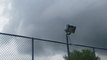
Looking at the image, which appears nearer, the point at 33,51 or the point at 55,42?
the point at 33,51

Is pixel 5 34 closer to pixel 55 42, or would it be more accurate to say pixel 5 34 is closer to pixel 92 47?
pixel 55 42

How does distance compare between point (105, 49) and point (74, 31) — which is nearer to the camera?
point (74, 31)

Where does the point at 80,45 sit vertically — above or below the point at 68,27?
below

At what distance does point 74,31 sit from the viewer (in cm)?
891

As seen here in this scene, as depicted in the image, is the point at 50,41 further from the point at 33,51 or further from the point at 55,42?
the point at 33,51

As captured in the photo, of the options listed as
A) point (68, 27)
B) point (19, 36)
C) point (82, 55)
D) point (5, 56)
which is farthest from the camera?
point (82, 55)

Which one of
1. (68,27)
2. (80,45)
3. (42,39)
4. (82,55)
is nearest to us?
(42,39)

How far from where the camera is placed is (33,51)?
7.51 meters

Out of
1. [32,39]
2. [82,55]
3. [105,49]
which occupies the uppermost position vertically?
[32,39]

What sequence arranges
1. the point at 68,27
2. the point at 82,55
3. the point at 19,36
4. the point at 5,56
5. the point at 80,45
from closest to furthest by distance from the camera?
the point at 5,56 → the point at 19,36 → the point at 68,27 → the point at 80,45 → the point at 82,55

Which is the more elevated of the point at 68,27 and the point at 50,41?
the point at 68,27

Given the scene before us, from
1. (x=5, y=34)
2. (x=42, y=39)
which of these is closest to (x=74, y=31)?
(x=42, y=39)

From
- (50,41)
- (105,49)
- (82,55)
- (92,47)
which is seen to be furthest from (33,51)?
(82,55)

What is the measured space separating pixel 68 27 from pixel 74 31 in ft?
1.10
